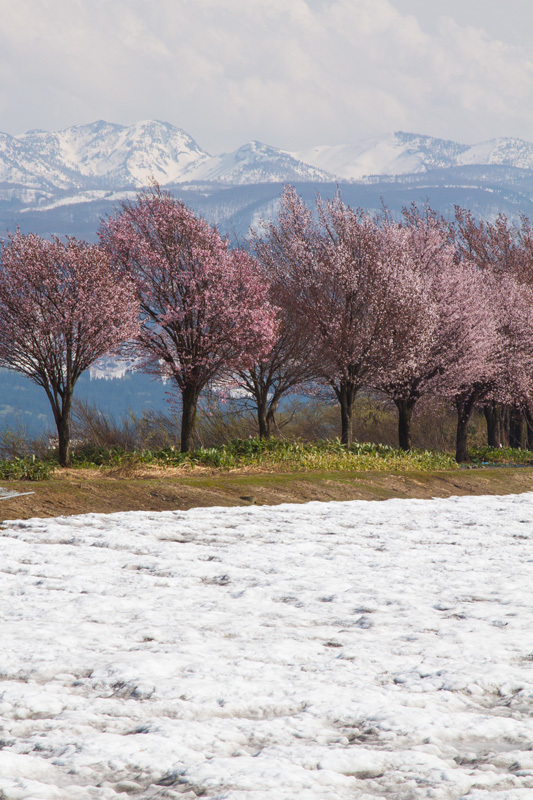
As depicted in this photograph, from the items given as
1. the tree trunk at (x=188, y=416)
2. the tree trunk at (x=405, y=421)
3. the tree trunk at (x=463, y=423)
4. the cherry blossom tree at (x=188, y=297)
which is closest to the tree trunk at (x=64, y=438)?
the cherry blossom tree at (x=188, y=297)

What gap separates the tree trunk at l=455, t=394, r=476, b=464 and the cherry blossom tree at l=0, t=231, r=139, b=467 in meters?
15.9

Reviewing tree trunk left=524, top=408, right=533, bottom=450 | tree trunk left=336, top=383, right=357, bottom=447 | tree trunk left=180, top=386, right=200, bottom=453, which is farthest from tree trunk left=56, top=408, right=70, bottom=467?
tree trunk left=524, top=408, right=533, bottom=450

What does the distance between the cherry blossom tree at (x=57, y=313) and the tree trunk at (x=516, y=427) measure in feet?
82.6

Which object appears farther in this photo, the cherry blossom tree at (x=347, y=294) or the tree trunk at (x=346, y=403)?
the tree trunk at (x=346, y=403)

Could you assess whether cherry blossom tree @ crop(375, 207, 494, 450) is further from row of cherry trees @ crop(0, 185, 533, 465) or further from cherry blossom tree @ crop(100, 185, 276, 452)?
cherry blossom tree @ crop(100, 185, 276, 452)

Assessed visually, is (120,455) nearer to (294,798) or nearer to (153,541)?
(153,541)

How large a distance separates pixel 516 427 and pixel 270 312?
2246 cm

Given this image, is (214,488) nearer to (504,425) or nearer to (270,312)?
(270,312)

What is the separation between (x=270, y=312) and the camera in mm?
18453

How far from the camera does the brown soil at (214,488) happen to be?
9.48m

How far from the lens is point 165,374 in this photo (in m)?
18.4

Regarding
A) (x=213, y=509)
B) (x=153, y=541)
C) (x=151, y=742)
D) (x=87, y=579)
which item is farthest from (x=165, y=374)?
(x=151, y=742)

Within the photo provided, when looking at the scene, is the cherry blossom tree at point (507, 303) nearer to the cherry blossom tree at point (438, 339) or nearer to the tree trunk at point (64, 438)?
the cherry blossom tree at point (438, 339)

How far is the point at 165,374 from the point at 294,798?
16152 millimetres
